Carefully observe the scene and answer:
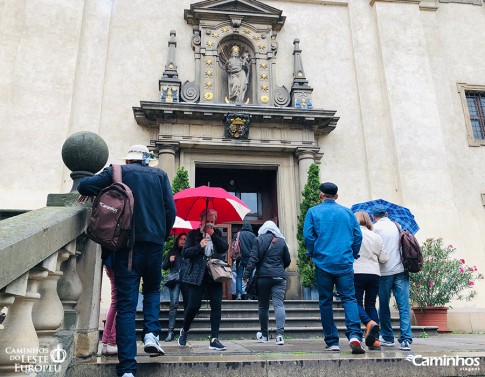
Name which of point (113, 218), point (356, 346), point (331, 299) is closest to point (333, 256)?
point (331, 299)

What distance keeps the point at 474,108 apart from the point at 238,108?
8.34 m

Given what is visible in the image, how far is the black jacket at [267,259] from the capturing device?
6320 millimetres

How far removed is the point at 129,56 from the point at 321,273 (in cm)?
1051

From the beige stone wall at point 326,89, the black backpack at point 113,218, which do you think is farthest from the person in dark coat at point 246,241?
the black backpack at point 113,218

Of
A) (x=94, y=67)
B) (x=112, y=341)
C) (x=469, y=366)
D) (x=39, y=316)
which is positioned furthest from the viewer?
(x=94, y=67)

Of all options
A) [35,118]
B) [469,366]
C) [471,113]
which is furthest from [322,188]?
[471,113]

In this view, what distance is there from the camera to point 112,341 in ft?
14.1

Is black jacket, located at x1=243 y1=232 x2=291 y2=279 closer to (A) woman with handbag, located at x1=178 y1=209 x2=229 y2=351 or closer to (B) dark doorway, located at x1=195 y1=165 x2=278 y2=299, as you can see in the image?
(A) woman with handbag, located at x1=178 y1=209 x2=229 y2=351

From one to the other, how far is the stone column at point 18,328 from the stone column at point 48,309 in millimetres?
342

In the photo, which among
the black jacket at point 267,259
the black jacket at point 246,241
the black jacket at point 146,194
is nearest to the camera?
the black jacket at point 146,194

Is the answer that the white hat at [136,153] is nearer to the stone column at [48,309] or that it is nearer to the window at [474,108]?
the stone column at [48,309]

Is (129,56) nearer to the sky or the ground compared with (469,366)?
nearer to the sky

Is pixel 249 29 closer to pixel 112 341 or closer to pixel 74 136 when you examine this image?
pixel 74 136

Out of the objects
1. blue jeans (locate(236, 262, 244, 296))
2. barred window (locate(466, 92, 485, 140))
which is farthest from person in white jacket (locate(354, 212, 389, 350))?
barred window (locate(466, 92, 485, 140))
